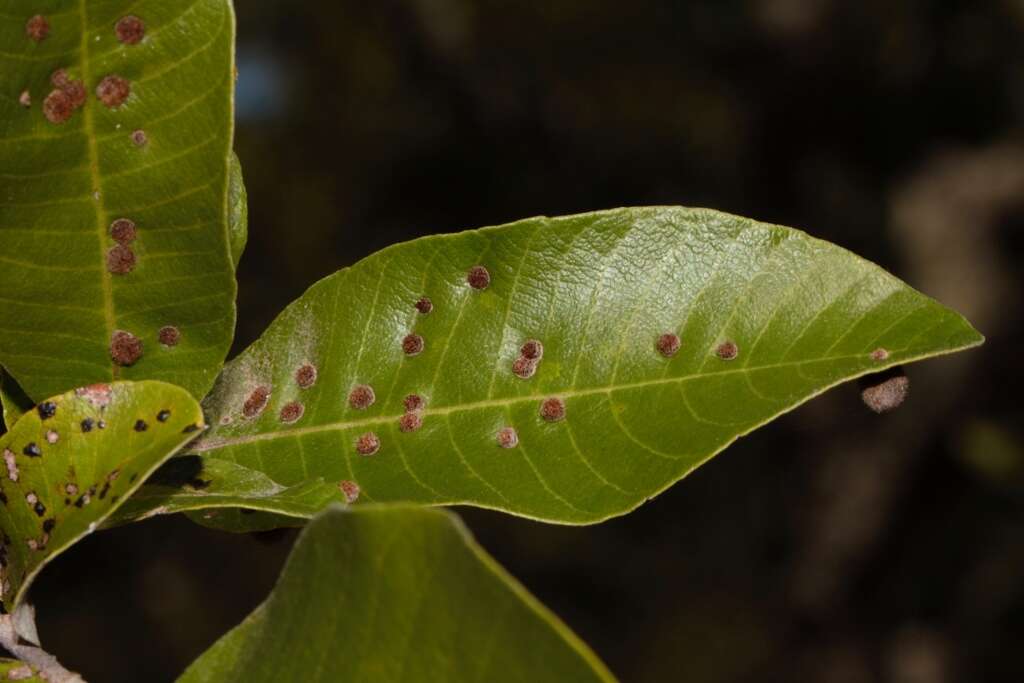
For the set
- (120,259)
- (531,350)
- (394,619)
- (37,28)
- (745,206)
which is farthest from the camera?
(745,206)

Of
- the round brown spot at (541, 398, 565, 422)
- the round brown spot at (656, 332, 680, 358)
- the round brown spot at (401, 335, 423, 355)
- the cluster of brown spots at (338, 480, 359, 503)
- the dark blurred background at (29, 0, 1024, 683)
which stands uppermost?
the round brown spot at (656, 332, 680, 358)

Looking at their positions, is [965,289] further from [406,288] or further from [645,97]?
[406,288]

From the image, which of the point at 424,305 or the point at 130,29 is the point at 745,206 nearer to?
the point at 424,305

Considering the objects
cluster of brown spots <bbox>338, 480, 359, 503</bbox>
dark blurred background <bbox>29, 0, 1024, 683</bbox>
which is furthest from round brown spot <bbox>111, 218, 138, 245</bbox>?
dark blurred background <bbox>29, 0, 1024, 683</bbox>

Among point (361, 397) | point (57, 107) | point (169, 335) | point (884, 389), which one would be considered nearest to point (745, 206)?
point (884, 389)

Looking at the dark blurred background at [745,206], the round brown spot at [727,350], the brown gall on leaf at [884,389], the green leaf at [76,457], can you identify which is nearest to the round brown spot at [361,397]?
the green leaf at [76,457]

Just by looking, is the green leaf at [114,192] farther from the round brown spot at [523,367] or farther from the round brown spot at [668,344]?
the round brown spot at [668,344]

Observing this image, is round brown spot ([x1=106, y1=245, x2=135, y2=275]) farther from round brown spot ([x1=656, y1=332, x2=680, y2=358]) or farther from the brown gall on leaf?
the brown gall on leaf
